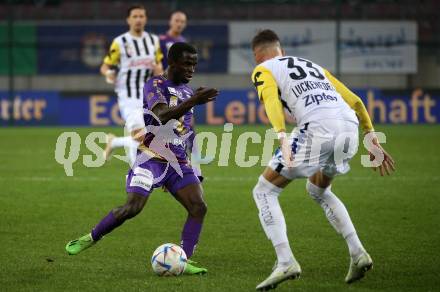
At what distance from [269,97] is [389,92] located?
1833 centimetres

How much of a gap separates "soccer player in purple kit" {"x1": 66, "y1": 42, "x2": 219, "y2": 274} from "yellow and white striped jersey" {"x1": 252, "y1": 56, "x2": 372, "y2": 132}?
2.90 ft

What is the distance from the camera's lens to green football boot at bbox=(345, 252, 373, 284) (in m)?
6.69

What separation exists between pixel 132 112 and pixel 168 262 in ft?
21.3

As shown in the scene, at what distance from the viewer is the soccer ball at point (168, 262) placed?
706 cm

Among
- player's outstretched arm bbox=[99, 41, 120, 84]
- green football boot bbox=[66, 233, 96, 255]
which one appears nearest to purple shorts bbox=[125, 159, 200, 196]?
green football boot bbox=[66, 233, 96, 255]

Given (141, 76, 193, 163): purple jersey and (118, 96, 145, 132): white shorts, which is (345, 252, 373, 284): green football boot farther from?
(118, 96, 145, 132): white shorts

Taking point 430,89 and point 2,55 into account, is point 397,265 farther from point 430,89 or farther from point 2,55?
point 2,55

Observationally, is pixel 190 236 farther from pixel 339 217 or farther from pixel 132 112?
pixel 132 112

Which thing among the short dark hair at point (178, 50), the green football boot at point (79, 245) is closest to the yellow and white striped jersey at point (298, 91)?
the short dark hair at point (178, 50)

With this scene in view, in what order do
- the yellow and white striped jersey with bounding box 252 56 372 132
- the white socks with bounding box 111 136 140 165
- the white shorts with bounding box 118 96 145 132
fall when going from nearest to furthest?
1. the yellow and white striped jersey with bounding box 252 56 372 132
2. the white socks with bounding box 111 136 140 165
3. the white shorts with bounding box 118 96 145 132

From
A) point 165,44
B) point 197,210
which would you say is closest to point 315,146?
point 197,210

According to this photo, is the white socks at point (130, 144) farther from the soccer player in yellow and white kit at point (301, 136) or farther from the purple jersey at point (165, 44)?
the soccer player in yellow and white kit at point (301, 136)

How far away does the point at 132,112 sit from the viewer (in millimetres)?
13336

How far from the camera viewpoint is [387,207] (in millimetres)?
10969
